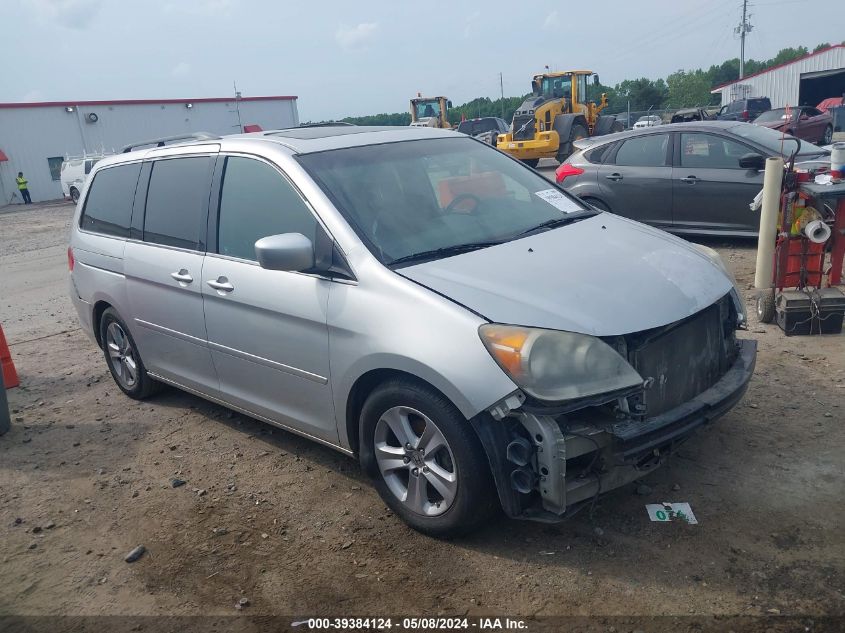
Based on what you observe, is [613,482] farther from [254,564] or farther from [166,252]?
[166,252]

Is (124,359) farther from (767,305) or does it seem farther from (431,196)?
(767,305)

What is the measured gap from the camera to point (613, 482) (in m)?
3.08

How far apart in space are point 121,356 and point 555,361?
3.90 m

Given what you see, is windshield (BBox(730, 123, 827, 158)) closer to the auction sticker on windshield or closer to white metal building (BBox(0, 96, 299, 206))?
the auction sticker on windshield

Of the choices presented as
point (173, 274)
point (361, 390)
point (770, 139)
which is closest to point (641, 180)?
point (770, 139)

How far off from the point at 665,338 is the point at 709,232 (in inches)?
237

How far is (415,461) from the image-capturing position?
11.0 feet

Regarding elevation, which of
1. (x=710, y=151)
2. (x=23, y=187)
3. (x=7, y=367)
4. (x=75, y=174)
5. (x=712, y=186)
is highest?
(x=710, y=151)

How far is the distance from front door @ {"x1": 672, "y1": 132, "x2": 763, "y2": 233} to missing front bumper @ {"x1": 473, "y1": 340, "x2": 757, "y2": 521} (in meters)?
6.13

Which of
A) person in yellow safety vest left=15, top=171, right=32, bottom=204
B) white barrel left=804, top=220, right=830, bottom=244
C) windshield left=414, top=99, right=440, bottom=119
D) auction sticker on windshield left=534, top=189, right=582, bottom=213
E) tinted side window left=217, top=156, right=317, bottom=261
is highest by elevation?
windshield left=414, top=99, right=440, bottom=119

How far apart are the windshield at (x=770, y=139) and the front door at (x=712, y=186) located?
191 millimetres

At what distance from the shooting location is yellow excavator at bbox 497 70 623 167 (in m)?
22.3

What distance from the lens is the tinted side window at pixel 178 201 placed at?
4.50 metres

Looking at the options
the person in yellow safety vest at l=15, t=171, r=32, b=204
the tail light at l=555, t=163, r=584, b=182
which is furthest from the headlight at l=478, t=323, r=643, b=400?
the person in yellow safety vest at l=15, t=171, r=32, b=204
